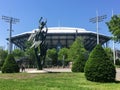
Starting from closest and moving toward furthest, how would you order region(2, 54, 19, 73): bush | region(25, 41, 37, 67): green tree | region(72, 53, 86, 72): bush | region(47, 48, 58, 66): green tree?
1. region(2, 54, 19, 73): bush
2. region(72, 53, 86, 72): bush
3. region(25, 41, 37, 67): green tree
4. region(47, 48, 58, 66): green tree

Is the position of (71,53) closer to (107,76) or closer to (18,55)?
(18,55)

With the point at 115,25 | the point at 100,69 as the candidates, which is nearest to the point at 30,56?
the point at 115,25

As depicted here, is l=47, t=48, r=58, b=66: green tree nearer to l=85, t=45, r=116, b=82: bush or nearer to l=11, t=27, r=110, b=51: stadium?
l=11, t=27, r=110, b=51: stadium

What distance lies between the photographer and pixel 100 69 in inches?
786

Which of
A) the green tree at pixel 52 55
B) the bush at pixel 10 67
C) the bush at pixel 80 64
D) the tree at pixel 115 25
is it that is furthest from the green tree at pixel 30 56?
the bush at pixel 80 64

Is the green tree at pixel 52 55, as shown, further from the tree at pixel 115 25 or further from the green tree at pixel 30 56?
the tree at pixel 115 25

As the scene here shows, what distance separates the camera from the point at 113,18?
43531 mm

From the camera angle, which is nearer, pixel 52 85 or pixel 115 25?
pixel 52 85

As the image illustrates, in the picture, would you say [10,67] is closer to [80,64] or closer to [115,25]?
[80,64]

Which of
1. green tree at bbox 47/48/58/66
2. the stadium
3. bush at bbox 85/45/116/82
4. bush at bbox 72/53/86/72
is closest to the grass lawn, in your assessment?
bush at bbox 85/45/116/82

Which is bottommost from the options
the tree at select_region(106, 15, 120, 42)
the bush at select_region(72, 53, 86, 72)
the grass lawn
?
the grass lawn

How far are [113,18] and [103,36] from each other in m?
78.2

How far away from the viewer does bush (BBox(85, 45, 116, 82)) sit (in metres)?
19.9

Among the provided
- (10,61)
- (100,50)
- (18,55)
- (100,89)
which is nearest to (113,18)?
(10,61)
